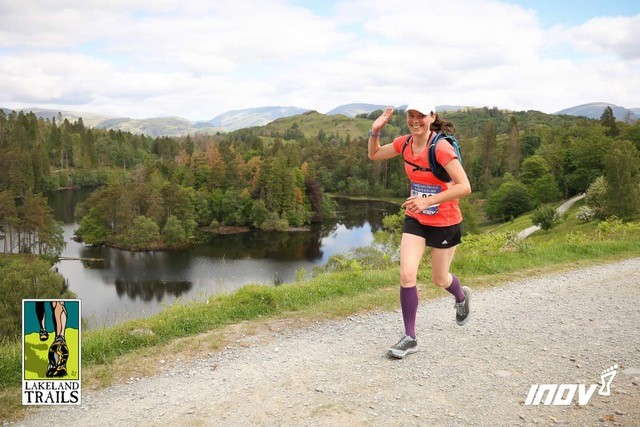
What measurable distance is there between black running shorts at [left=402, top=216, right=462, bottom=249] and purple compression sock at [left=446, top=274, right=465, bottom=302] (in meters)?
0.85

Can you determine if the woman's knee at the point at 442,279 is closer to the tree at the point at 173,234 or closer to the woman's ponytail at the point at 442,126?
the woman's ponytail at the point at 442,126

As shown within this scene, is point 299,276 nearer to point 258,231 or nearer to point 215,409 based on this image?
point 215,409

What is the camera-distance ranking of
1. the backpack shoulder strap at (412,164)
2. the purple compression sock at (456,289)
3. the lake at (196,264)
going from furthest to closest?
the lake at (196,264) → the purple compression sock at (456,289) → the backpack shoulder strap at (412,164)

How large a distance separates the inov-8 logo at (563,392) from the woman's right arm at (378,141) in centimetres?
314

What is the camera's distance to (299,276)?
10609 millimetres

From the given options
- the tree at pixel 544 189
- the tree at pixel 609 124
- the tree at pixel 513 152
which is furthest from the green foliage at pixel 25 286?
the tree at pixel 513 152

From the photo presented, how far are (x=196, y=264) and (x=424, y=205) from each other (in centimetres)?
6174

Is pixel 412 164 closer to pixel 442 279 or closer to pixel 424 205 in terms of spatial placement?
pixel 424 205

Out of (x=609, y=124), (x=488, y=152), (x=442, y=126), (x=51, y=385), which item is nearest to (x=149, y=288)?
(x=51, y=385)

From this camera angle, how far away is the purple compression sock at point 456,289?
6.40 metres

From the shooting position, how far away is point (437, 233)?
567 centimetres

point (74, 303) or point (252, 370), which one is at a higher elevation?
point (74, 303)

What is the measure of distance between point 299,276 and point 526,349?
18.3 ft

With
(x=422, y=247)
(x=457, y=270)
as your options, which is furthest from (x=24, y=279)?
(x=422, y=247)
